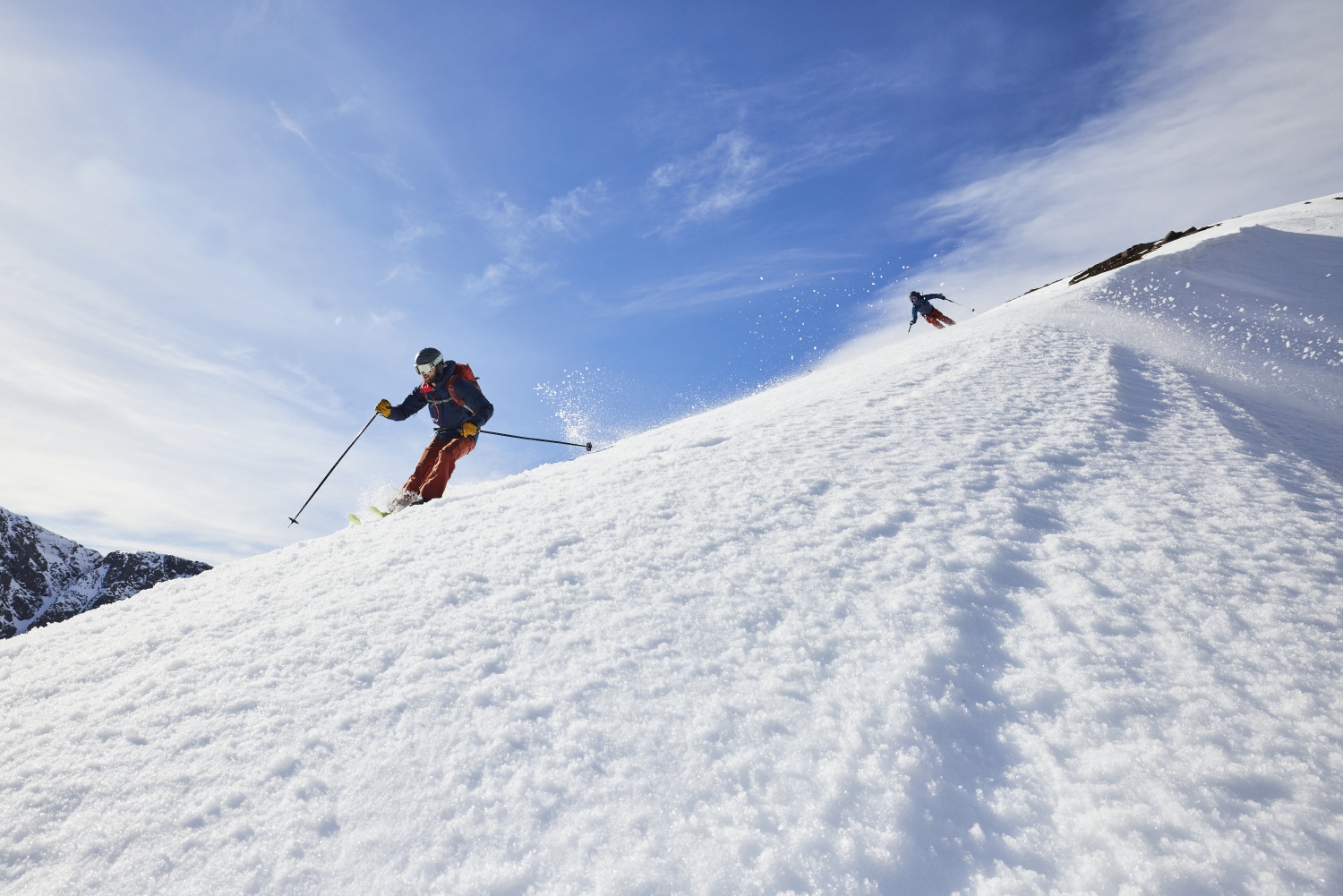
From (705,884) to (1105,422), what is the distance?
6073mm

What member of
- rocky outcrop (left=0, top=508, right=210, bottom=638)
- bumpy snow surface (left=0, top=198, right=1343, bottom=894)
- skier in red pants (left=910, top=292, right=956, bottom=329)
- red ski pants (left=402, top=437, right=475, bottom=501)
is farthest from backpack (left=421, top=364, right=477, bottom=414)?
rocky outcrop (left=0, top=508, right=210, bottom=638)

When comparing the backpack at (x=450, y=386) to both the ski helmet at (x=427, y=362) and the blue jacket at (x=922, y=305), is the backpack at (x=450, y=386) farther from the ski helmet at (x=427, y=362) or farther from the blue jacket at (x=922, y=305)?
the blue jacket at (x=922, y=305)

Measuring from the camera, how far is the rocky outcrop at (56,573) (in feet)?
376

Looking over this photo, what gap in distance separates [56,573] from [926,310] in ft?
609

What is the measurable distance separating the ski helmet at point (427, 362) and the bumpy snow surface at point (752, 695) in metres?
3.29

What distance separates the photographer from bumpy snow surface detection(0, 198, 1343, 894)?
7.02 feet

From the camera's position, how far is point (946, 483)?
4770 millimetres

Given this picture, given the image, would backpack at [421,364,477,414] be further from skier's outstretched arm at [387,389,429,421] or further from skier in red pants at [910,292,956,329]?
skier in red pants at [910,292,956,329]

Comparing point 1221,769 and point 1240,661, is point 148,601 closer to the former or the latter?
point 1221,769

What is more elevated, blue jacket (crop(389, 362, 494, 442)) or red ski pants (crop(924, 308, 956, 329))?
red ski pants (crop(924, 308, 956, 329))

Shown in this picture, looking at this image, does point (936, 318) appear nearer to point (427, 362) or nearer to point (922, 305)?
point (922, 305)

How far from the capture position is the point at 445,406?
8.30 metres

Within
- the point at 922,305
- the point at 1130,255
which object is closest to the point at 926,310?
the point at 922,305

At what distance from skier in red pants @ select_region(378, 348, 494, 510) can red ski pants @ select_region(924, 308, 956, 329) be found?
1709 centimetres
